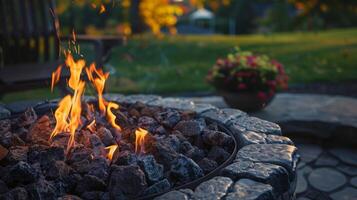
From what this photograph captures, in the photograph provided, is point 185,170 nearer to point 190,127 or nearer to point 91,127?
point 190,127

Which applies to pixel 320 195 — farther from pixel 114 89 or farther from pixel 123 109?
pixel 114 89

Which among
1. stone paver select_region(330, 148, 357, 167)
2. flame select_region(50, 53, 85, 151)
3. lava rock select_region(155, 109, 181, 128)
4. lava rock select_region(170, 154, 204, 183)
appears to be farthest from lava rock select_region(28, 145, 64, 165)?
stone paver select_region(330, 148, 357, 167)

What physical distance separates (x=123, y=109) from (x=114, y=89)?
287 cm

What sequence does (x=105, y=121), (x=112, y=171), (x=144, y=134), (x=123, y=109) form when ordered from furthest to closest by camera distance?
(x=123, y=109)
(x=105, y=121)
(x=144, y=134)
(x=112, y=171)

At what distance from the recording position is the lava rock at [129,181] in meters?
2.17

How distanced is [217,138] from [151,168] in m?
0.58

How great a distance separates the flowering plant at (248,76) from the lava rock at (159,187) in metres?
2.41

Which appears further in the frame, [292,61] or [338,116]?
[292,61]

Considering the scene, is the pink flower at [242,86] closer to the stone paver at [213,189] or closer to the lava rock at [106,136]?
the lava rock at [106,136]

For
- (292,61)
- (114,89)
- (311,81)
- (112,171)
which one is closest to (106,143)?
(112,171)

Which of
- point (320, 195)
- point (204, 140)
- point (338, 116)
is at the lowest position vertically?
point (320, 195)

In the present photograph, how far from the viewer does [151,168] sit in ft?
7.60

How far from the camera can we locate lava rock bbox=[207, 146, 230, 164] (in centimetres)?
258

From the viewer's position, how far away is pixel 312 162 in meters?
3.96
